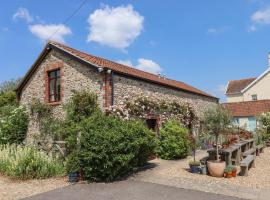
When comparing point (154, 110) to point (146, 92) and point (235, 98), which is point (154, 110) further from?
point (235, 98)

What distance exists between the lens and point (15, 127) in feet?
57.5

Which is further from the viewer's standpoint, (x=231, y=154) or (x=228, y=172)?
(x=231, y=154)

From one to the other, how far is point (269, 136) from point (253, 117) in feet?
23.6

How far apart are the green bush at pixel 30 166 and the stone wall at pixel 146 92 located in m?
4.19

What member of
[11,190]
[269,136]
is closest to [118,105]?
[11,190]

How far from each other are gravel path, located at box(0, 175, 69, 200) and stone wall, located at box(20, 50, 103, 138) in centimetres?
471

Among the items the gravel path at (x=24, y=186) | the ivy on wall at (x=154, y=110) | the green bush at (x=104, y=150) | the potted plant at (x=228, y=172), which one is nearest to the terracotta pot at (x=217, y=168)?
the potted plant at (x=228, y=172)

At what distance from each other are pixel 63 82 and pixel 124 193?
881 cm

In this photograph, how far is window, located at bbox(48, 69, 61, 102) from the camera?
53.7ft

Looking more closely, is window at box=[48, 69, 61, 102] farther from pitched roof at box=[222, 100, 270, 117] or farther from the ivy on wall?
pitched roof at box=[222, 100, 270, 117]

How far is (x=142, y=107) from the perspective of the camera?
591 inches

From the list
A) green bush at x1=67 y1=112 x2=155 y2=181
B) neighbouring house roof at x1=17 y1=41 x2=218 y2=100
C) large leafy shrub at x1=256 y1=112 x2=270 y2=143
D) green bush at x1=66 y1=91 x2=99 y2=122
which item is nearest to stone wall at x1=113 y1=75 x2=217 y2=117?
neighbouring house roof at x1=17 y1=41 x2=218 y2=100

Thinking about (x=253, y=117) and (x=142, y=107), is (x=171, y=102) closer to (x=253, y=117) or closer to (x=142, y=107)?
(x=142, y=107)

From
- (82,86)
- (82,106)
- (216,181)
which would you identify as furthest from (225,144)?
(82,86)
